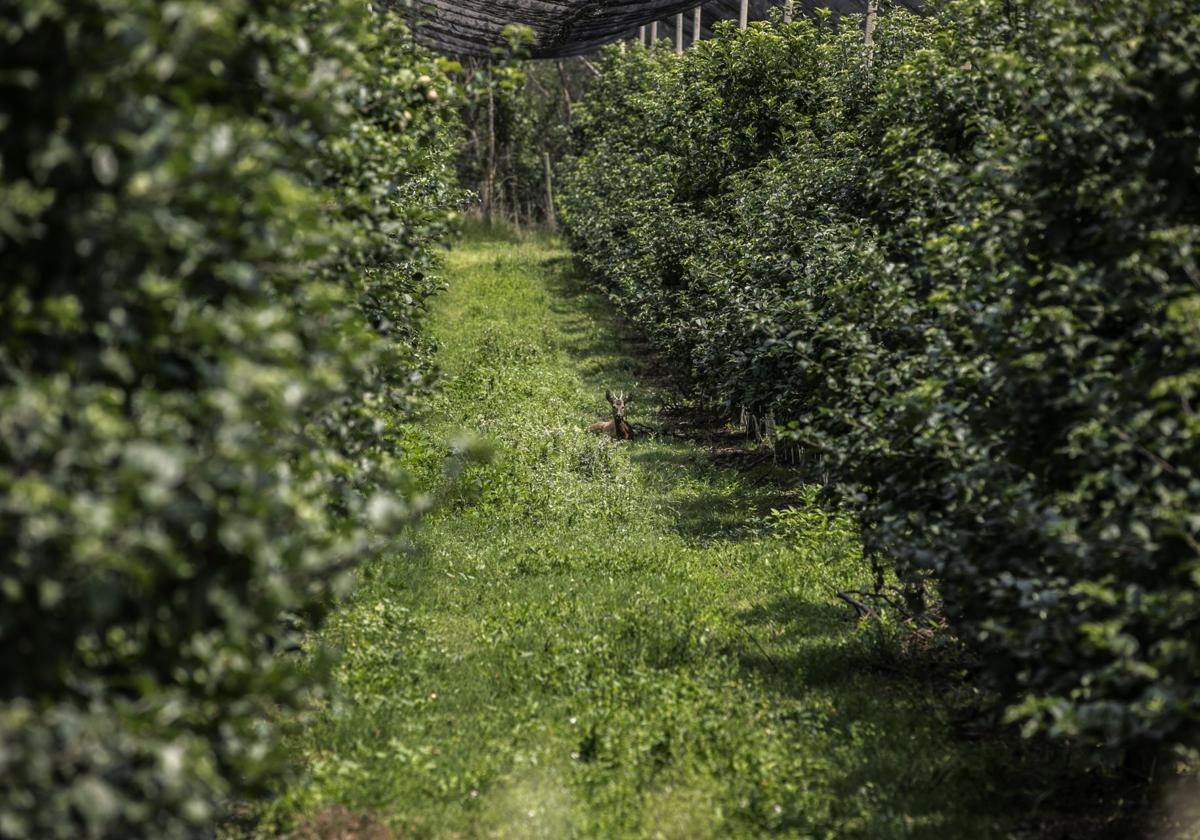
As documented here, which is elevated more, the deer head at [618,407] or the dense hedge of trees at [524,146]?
the dense hedge of trees at [524,146]

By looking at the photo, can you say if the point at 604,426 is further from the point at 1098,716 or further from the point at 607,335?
the point at 1098,716

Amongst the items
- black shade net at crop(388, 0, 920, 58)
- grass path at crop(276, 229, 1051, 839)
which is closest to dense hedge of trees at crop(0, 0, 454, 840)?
grass path at crop(276, 229, 1051, 839)

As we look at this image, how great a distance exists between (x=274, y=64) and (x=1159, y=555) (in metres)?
3.63

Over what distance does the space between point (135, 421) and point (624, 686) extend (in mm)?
5029

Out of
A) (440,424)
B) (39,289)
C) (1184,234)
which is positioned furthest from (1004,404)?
(440,424)

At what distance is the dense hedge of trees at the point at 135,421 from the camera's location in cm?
267

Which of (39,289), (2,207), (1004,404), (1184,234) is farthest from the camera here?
(1004,404)

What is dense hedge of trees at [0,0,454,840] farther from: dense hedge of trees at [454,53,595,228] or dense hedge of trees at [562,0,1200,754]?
dense hedge of trees at [454,53,595,228]

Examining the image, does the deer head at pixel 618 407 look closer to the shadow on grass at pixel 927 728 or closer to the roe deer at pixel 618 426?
the roe deer at pixel 618 426

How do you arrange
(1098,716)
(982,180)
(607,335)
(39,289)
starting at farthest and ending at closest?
(607,335) → (982,180) → (1098,716) → (39,289)

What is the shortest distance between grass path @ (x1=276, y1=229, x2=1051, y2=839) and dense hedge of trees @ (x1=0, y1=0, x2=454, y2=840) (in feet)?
6.41

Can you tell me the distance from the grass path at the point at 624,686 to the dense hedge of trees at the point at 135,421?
1.95 m

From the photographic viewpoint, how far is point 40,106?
9.09 feet

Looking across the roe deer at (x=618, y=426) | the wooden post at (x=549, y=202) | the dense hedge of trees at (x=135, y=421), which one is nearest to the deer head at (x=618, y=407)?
the roe deer at (x=618, y=426)
